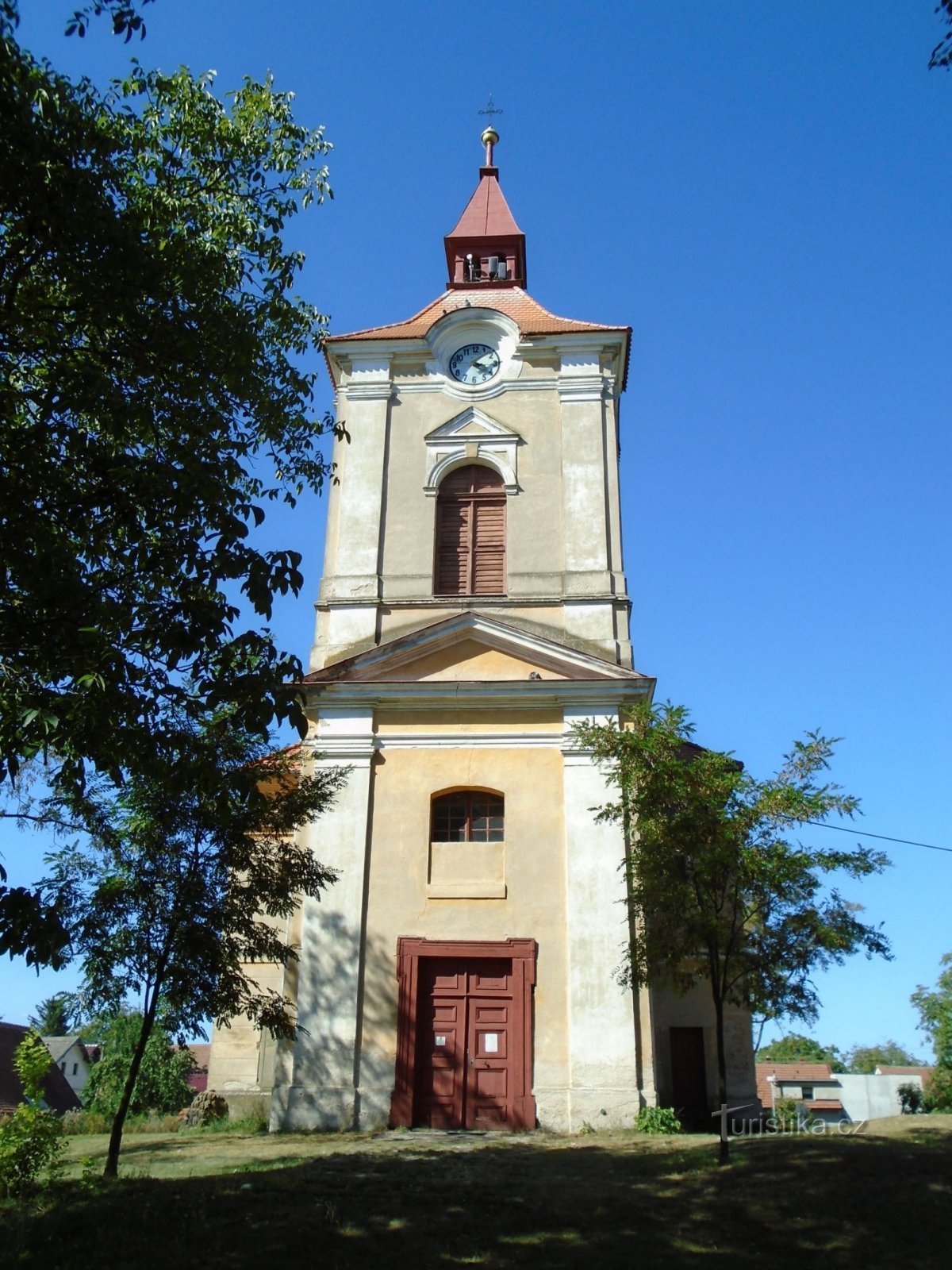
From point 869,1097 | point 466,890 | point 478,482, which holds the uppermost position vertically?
point 478,482

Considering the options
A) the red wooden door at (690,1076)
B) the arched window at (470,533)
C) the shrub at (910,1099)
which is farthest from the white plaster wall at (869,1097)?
the arched window at (470,533)

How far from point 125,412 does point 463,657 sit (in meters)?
10.5

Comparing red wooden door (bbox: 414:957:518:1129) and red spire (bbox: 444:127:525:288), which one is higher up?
red spire (bbox: 444:127:525:288)

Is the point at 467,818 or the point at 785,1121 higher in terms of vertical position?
the point at 467,818

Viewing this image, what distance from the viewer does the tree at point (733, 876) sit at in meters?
12.2

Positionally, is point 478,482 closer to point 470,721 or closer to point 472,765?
point 470,721

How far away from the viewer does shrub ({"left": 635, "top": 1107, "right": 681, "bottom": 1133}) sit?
15.2m

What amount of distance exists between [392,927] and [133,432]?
971cm

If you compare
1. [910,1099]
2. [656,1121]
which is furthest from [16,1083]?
[656,1121]

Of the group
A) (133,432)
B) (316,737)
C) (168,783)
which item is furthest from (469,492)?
(168,783)

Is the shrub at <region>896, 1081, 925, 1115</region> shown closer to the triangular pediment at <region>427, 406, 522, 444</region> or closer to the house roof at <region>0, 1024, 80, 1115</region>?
the triangular pediment at <region>427, 406, 522, 444</region>

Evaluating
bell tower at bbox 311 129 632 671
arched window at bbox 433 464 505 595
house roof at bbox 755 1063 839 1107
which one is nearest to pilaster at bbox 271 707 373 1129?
bell tower at bbox 311 129 632 671

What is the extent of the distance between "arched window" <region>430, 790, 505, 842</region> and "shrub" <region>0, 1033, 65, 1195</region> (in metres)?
7.46

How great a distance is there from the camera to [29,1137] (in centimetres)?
1055
